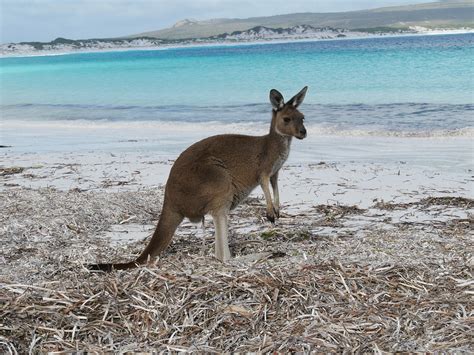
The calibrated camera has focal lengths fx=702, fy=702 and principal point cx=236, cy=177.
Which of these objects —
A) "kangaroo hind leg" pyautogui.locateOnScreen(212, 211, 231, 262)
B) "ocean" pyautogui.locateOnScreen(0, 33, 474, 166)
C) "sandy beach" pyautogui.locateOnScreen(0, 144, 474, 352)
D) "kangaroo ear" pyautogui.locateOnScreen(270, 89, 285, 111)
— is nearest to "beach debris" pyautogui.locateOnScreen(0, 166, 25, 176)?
"sandy beach" pyautogui.locateOnScreen(0, 144, 474, 352)

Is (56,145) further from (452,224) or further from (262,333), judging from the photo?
(262,333)

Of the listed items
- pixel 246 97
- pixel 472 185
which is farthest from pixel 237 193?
pixel 246 97

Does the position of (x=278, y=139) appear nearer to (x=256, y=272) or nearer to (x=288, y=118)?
(x=288, y=118)

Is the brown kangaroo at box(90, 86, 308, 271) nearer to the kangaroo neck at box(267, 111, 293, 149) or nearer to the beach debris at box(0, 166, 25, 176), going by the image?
the kangaroo neck at box(267, 111, 293, 149)

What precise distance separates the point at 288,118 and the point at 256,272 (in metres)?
1.52

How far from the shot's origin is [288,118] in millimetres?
4234

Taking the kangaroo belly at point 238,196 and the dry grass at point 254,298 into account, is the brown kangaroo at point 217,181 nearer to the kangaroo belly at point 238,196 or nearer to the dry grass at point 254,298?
the kangaroo belly at point 238,196

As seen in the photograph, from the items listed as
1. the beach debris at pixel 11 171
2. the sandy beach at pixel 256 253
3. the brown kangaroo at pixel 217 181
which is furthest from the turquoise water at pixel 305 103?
the brown kangaroo at pixel 217 181

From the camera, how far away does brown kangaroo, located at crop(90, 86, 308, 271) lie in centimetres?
356

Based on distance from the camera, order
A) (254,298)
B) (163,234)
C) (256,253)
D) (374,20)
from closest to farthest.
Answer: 1. (254,298)
2. (163,234)
3. (256,253)
4. (374,20)

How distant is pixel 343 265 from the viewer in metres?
3.06

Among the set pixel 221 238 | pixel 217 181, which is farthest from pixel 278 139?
pixel 221 238

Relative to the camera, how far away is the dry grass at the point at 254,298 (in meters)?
2.36

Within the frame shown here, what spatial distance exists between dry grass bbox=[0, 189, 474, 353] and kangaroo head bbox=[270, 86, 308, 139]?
0.70 meters
